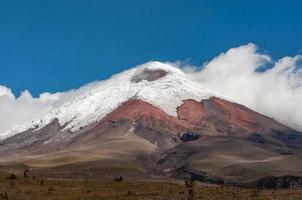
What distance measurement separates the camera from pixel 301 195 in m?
47.9

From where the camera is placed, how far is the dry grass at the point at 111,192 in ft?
165

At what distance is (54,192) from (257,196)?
1856 cm

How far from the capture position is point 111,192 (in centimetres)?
5612

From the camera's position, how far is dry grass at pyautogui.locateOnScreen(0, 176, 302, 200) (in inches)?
1975

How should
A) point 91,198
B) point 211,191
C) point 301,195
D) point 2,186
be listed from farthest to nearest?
point 2,186
point 211,191
point 91,198
point 301,195

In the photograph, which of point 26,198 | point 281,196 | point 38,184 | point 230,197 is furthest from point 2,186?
point 281,196

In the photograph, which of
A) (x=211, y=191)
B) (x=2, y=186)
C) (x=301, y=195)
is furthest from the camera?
(x=2, y=186)

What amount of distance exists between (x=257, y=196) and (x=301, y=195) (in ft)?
11.3

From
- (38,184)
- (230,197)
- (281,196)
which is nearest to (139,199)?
(230,197)

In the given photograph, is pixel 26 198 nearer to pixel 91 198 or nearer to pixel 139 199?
pixel 91 198

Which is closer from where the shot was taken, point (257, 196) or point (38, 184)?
point (257, 196)

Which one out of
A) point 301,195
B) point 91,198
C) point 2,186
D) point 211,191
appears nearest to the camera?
point 301,195

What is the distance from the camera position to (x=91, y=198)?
51.5m

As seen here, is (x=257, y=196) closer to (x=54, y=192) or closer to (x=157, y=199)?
(x=157, y=199)
